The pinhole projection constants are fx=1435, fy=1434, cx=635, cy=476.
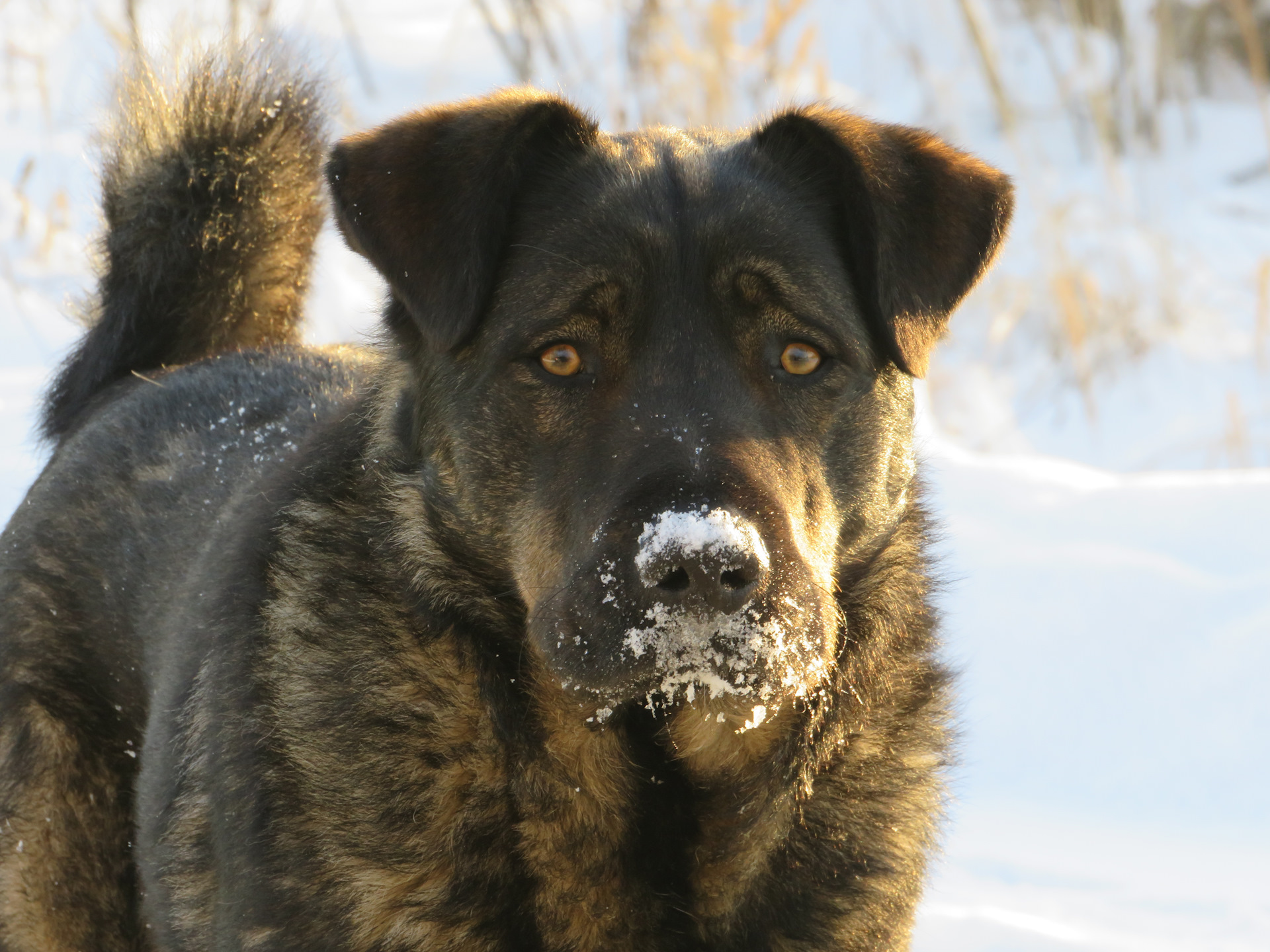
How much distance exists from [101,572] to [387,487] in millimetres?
1027

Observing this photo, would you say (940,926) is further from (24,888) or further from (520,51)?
(520,51)

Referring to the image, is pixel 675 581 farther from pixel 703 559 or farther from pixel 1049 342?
pixel 1049 342

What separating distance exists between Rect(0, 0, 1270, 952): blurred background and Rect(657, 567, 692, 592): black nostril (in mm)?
1181

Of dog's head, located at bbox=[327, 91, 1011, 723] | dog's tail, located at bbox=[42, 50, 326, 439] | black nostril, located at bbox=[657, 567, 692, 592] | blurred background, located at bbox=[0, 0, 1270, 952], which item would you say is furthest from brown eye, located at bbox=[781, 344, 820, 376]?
dog's tail, located at bbox=[42, 50, 326, 439]

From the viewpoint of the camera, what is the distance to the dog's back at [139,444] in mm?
3293

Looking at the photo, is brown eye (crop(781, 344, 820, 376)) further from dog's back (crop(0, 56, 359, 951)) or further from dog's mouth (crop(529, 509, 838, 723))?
dog's back (crop(0, 56, 359, 951))

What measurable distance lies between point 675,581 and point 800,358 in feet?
2.05

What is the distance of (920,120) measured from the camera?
36.0 feet

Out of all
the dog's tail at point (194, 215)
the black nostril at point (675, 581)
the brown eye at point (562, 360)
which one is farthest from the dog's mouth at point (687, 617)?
the dog's tail at point (194, 215)

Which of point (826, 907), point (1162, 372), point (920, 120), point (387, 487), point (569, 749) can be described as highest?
point (387, 487)

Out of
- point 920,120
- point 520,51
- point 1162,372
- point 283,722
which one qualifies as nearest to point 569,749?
point 283,722

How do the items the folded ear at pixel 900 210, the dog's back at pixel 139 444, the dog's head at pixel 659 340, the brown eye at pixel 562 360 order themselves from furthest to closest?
the dog's back at pixel 139 444
the folded ear at pixel 900 210
the brown eye at pixel 562 360
the dog's head at pixel 659 340

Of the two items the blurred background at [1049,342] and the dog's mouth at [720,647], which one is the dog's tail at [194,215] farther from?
the dog's mouth at [720,647]

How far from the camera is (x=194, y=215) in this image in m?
3.91
